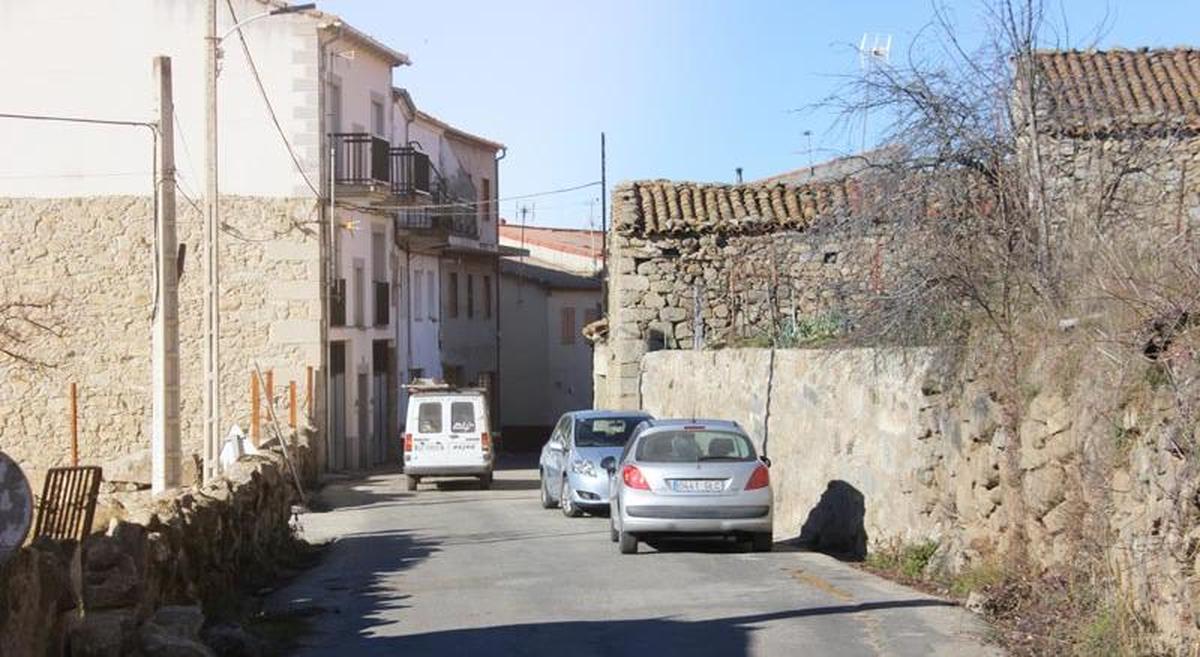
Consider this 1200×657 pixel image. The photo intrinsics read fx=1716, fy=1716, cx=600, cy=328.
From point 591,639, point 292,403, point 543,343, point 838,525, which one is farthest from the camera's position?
point 543,343

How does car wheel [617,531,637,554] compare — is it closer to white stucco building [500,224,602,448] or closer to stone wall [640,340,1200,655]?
stone wall [640,340,1200,655]

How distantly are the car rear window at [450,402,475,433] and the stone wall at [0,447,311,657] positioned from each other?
16.3m

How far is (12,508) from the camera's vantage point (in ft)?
25.7

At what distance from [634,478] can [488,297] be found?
42.0 m

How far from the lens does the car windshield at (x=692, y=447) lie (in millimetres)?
19141

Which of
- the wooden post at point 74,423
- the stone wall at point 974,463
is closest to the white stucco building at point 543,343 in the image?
the wooden post at point 74,423

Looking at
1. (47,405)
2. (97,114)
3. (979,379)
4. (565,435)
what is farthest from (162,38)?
(979,379)

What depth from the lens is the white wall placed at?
3778 centimetres

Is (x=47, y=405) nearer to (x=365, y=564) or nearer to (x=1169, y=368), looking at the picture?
(x=365, y=564)

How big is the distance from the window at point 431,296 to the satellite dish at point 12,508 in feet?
146

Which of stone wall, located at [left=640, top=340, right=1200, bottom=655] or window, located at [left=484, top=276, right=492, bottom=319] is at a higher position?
window, located at [left=484, top=276, right=492, bottom=319]

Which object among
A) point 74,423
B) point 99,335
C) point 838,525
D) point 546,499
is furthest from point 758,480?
point 99,335

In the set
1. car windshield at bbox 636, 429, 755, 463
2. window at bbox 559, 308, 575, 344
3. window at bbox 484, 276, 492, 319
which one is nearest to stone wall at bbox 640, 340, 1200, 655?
car windshield at bbox 636, 429, 755, 463

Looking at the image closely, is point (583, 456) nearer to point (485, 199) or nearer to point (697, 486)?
point (697, 486)
